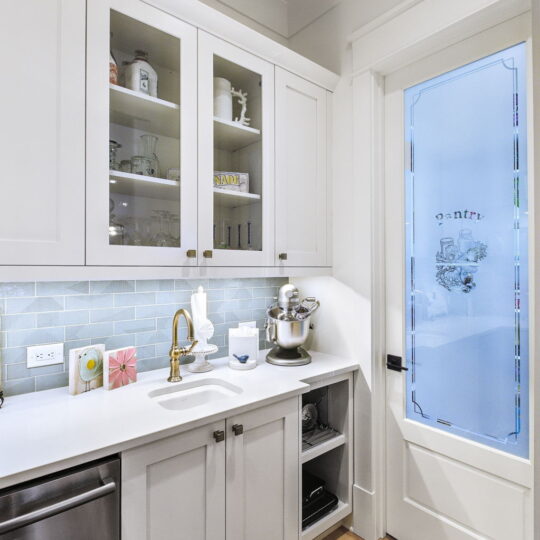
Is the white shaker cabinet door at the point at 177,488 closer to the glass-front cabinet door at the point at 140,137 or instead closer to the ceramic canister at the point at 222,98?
the glass-front cabinet door at the point at 140,137

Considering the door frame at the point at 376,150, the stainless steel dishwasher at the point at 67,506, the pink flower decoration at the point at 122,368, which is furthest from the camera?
the door frame at the point at 376,150

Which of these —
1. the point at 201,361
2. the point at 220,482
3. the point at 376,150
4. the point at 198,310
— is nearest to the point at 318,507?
the point at 220,482

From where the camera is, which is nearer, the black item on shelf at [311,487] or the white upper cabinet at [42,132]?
the white upper cabinet at [42,132]

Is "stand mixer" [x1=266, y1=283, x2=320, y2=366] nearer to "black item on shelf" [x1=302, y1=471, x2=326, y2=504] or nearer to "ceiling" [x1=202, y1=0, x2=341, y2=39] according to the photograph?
"black item on shelf" [x1=302, y1=471, x2=326, y2=504]

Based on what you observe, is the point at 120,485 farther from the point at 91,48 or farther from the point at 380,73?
the point at 380,73

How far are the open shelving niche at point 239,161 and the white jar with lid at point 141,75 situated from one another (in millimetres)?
269

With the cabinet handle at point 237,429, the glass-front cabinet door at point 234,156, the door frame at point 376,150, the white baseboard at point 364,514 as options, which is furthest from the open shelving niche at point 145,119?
the white baseboard at point 364,514

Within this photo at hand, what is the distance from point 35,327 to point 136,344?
417 mm

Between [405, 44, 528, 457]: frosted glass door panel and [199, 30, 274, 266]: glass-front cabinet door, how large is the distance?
70 cm

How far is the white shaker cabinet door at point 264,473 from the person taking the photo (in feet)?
4.23

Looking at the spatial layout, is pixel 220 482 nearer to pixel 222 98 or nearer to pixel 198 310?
pixel 198 310

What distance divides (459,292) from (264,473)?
1.12m

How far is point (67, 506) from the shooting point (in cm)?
93

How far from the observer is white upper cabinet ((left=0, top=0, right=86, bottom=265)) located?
107 cm
